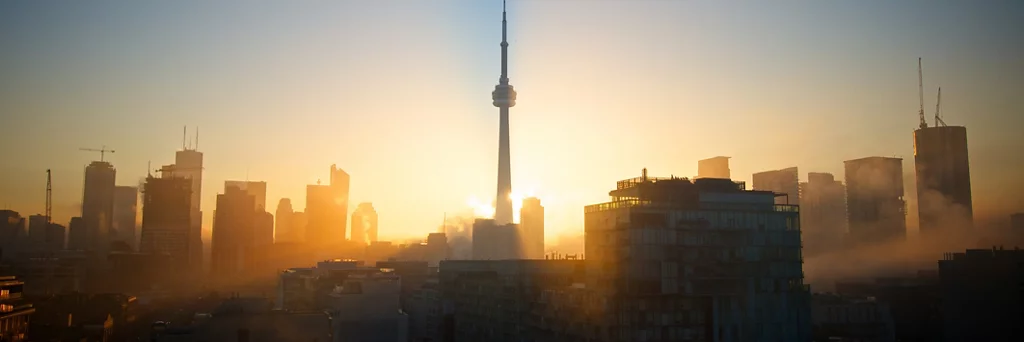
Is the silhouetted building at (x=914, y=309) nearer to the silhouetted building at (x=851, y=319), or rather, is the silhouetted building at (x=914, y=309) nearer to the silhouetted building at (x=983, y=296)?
the silhouetted building at (x=983, y=296)

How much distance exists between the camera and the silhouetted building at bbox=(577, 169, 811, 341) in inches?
4043

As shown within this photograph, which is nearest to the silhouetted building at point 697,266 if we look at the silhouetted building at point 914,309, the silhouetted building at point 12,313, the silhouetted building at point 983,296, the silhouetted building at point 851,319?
the silhouetted building at point 851,319

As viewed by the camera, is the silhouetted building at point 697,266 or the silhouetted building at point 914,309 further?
the silhouetted building at point 914,309

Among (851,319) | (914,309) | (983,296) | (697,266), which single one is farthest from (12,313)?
(914,309)

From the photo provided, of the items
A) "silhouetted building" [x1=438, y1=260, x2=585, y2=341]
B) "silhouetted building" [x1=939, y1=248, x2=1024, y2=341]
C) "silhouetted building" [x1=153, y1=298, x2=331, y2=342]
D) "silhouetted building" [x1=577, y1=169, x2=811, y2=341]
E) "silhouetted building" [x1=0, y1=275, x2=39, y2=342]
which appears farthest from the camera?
"silhouetted building" [x1=939, y1=248, x2=1024, y2=341]

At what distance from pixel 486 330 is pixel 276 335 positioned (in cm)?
5854

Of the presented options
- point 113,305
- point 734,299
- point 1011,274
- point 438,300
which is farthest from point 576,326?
point 113,305

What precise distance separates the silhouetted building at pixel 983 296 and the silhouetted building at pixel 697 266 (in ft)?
186

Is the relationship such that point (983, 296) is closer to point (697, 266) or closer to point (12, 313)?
point (697, 266)

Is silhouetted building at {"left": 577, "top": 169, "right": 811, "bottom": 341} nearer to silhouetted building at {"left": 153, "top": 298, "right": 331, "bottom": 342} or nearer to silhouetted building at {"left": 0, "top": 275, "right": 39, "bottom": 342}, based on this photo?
silhouetted building at {"left": 153, "top": 298, "right": 331, "bottom": 342}

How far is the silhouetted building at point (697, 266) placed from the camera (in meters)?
103

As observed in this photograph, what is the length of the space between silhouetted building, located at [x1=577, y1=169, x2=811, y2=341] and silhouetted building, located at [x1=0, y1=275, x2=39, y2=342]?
88.6 meters

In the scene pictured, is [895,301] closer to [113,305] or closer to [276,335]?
[276,335]

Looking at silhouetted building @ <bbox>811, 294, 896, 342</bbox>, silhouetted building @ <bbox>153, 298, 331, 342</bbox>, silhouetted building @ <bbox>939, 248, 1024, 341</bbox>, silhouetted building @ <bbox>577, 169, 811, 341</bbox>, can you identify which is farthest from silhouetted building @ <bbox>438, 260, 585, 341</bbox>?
silhouetted building @ <bbox>939, 248, 1024, 341</bbox>
